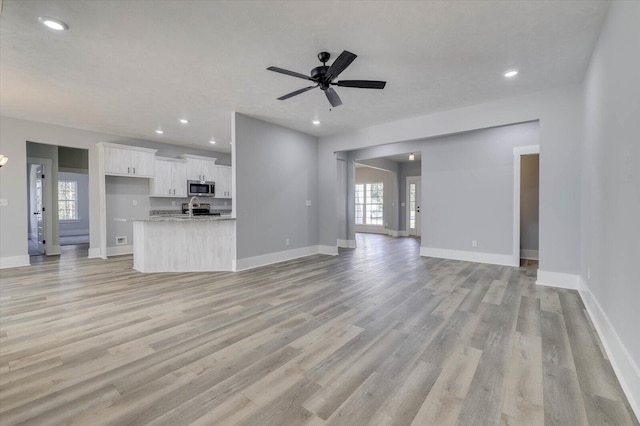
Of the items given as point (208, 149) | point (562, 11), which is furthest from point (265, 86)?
point (208, 149)

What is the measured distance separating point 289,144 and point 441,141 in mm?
3294

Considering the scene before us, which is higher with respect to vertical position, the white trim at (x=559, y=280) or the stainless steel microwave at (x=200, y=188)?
the stainless steel microwave at (x=200, y=188)

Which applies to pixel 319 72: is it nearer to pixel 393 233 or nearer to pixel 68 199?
pixel 393 233

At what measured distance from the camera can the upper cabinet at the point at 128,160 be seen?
6.35m

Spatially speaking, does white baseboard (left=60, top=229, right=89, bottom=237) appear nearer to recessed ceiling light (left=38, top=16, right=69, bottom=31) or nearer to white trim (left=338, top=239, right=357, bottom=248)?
white trim (left=338, top=239, right=357, bottom=248)

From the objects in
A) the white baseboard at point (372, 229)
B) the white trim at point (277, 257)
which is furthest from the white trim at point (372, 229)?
the white trim at point (277, 257)

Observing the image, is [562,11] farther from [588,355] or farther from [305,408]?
[305,408]

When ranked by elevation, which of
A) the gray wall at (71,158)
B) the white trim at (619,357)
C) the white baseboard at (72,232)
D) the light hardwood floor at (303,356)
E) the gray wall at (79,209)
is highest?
the gray wall at (71,158)

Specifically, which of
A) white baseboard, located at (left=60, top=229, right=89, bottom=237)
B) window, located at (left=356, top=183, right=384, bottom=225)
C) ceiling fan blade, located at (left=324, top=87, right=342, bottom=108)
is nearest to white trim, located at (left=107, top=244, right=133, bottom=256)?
white baseboard, located at (left=60, top=229, right=89, bottom=237)

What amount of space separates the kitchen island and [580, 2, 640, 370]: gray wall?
15.6 feet

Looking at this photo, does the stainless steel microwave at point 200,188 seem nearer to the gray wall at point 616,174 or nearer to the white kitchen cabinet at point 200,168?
the white kitchen cabinet at point 200,168

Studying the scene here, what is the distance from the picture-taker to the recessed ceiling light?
2.48m

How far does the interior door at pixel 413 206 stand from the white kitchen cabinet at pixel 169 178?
7.43m

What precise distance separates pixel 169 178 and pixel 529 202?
847cm
